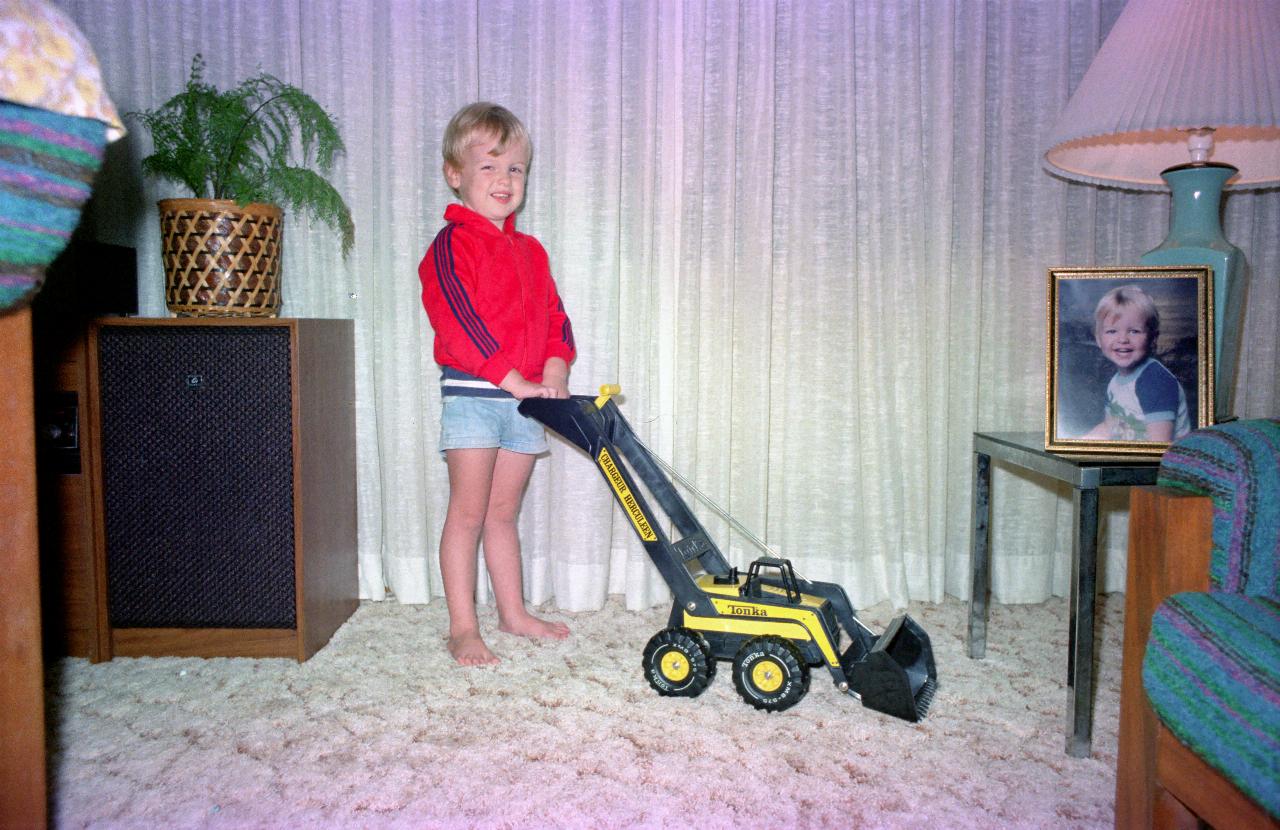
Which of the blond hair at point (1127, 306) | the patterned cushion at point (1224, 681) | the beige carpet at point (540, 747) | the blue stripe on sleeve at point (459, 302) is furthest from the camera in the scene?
the blue stripe on sleeve at point (459, 302)

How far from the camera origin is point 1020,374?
215 centimetres

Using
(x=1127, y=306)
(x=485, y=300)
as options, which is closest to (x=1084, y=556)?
(x=1127, y=306)

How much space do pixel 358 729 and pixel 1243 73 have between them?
72.8 inches

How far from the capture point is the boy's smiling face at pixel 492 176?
179cm

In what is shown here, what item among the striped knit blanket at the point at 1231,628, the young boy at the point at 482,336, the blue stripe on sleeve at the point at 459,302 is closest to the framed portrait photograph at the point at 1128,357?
the striped knit blanket at the point at 1231,628

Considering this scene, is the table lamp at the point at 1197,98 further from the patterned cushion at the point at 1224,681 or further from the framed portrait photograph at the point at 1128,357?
the patterned cushion at the point at 1224,681

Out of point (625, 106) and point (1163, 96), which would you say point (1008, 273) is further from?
Result: point (625, 106)

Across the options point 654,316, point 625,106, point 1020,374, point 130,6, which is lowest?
point 1020,374

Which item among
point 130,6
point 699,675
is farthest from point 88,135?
point 130,6

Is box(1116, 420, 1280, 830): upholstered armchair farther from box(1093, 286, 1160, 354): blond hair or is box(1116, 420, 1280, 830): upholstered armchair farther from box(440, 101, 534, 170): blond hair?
box(440, 101, 534, 170): blond hair

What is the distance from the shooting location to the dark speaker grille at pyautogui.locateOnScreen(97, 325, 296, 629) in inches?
67.6

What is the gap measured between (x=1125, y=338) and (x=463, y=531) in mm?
1322

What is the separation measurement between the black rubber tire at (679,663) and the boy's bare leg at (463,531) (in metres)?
0.43

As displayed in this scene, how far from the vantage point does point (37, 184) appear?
2.68 feet
